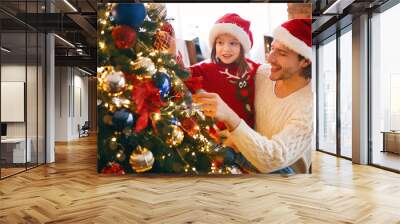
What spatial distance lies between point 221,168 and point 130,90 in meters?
1.96

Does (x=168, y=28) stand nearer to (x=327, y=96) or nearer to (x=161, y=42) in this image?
(x=161, y=42)

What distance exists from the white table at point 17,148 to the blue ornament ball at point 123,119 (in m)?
1.92

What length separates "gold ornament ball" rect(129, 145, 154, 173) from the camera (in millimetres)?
6441

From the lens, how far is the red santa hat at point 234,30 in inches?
255

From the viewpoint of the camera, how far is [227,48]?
6441mm

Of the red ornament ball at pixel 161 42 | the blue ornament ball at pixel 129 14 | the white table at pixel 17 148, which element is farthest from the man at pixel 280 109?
the white table at pixel 17 148

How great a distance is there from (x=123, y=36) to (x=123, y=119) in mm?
1364

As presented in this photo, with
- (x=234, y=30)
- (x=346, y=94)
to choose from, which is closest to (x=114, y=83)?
(x=234, y=30)

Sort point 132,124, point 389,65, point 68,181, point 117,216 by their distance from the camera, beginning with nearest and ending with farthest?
point 117,216 < point 68,181 < point 132,124 < point 389,65

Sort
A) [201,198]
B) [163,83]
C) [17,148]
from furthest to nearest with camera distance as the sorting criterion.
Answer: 1. [17,148]
2. [163,83]
3. [201,198]

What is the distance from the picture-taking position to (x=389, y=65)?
7.21 meters

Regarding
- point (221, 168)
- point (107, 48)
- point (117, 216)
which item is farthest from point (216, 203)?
point (107, 48)

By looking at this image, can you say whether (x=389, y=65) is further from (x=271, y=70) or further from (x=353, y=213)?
(x=353, y=213)

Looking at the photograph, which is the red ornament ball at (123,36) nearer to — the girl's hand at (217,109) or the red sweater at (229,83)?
the red sweater at (229,83)
